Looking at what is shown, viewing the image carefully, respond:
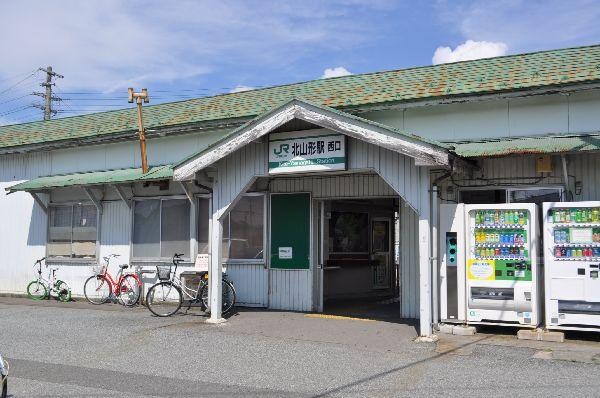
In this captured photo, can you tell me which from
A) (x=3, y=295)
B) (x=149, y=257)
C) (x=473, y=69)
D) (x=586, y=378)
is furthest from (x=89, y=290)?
(x=586, y=378)

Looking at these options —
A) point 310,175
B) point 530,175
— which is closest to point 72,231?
point 310,175

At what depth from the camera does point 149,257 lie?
47.6ft

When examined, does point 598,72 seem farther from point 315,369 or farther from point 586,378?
point 315,369

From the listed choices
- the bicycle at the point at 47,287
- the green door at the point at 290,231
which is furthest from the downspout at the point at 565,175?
the bicycle at the point at 47,287

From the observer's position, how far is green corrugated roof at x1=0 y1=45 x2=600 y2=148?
35.8ft

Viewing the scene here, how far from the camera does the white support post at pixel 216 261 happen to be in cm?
1146

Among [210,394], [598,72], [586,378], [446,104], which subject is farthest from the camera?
[446,104]

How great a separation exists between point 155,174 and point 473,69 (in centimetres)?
718

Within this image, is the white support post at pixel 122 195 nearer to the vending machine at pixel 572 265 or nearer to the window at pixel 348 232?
the window at pixel 348 232

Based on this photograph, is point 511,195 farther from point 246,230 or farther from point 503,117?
point 246,230

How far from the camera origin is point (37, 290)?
52.7 ft

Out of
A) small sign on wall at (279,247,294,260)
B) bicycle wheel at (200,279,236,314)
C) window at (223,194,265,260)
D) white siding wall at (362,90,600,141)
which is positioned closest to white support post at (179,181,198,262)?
window at (223,194,265,260)

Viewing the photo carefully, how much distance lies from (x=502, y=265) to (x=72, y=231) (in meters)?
11.2

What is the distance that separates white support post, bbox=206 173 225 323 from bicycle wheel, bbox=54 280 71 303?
19.0 feet
